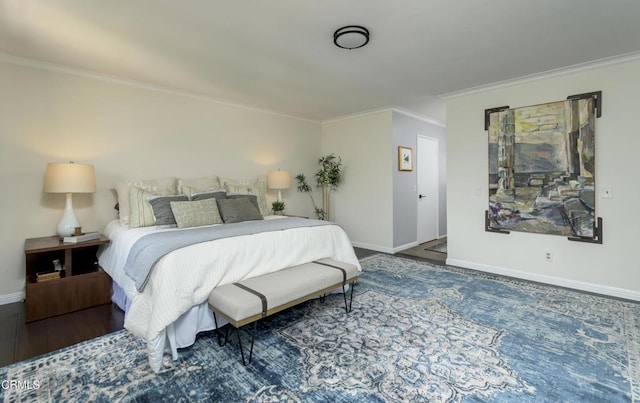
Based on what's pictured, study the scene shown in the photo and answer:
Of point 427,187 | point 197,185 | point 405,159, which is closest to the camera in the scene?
point 197,185

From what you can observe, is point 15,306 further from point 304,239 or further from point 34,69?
point 304,239

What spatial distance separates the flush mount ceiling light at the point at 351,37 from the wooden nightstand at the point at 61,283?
9.66 ft

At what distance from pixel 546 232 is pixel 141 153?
5021mm

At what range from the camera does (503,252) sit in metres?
3.86

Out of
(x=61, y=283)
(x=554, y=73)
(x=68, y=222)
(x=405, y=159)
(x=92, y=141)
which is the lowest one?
(x=61, y=283)

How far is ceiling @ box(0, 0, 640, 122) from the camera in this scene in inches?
85.0

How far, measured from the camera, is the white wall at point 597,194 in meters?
3.05

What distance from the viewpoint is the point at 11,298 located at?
3016 mm

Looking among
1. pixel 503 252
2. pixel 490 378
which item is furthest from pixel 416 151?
pixel 490 378

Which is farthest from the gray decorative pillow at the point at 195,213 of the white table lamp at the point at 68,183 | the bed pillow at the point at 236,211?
the white table lamp at the point at 68,183

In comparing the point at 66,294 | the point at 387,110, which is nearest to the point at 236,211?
the point at 66,294

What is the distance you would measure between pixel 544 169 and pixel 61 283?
17.1 feet

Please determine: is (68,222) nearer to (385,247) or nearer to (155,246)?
(155,246)

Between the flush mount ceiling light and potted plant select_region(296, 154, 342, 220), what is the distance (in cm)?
309
